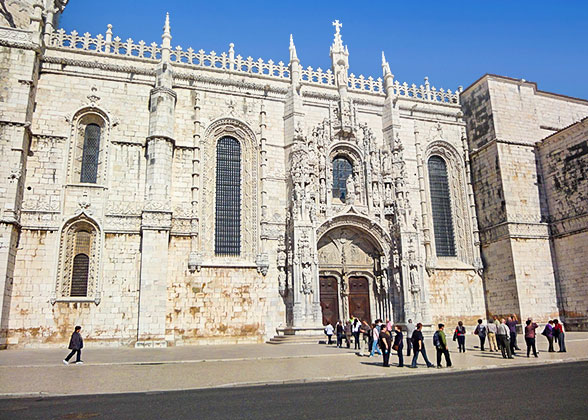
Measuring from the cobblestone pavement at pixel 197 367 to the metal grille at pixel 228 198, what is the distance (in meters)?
5.69

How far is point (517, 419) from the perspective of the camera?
622cm

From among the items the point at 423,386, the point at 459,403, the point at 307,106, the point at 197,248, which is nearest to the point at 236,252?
the point at 197,248

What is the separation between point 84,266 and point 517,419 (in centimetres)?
1772

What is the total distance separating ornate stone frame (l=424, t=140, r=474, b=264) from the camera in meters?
25.7

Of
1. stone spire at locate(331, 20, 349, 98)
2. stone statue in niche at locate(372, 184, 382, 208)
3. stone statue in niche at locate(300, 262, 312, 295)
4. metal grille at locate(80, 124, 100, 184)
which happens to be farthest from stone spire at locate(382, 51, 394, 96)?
metal grille at locate(80, 124, 100, 184)

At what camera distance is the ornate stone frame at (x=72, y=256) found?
61.3 ft

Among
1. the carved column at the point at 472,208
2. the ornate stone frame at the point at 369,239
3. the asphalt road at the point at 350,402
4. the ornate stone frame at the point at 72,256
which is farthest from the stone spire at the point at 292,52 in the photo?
the asphalt road at the point at 350,402

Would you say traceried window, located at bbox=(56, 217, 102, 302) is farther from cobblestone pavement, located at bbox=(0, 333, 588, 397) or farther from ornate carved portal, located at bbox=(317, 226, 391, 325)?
ornate carved portal, located at bbox=(317, 226, 391, 325)

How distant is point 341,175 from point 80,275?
13458 millimetres

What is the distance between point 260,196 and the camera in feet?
73.6

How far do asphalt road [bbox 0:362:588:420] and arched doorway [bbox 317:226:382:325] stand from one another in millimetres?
12822

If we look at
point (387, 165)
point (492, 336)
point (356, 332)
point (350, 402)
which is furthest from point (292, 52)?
point (350, 402)

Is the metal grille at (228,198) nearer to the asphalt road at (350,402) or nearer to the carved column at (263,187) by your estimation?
the carved column at (263,187)

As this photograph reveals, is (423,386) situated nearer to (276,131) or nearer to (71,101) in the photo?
(276,131)
